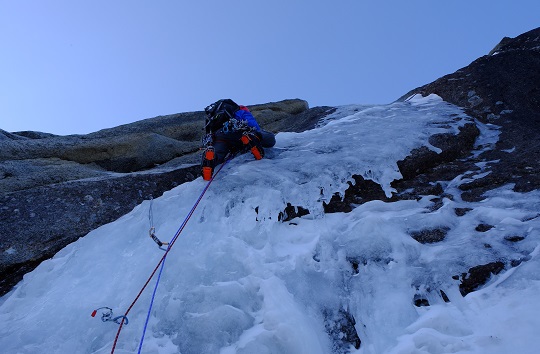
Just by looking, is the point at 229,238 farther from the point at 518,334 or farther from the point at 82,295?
the point at 518,334

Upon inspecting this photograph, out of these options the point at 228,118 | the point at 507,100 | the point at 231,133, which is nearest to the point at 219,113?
the point at 228,118

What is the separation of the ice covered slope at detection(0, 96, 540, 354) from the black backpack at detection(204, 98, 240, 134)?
5.93 ft

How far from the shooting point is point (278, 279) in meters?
4.32

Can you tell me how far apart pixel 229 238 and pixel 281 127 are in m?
6.94

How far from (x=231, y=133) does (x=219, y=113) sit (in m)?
0.50

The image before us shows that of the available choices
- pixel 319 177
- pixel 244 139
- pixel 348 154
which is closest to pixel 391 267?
pixel 319 177

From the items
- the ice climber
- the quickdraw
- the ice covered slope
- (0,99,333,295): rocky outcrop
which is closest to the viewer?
the ice covered slope

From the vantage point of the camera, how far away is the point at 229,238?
4965 millimetres

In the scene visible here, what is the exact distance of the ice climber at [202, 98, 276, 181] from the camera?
7199 mm

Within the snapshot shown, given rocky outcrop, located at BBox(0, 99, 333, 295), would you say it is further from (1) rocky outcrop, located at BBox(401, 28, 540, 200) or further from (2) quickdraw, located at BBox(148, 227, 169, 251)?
(1) rocky outcrop, located at BBox(401, 28, 540, 200)

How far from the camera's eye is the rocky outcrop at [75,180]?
543cm

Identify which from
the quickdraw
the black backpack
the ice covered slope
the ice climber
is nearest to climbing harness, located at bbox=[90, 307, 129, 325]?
the ice covered slope

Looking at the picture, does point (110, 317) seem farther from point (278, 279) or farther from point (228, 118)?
point (228, 118)

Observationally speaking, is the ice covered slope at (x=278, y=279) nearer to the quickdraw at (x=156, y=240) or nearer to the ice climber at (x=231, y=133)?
the quickdraw at (x=156, y=240)
